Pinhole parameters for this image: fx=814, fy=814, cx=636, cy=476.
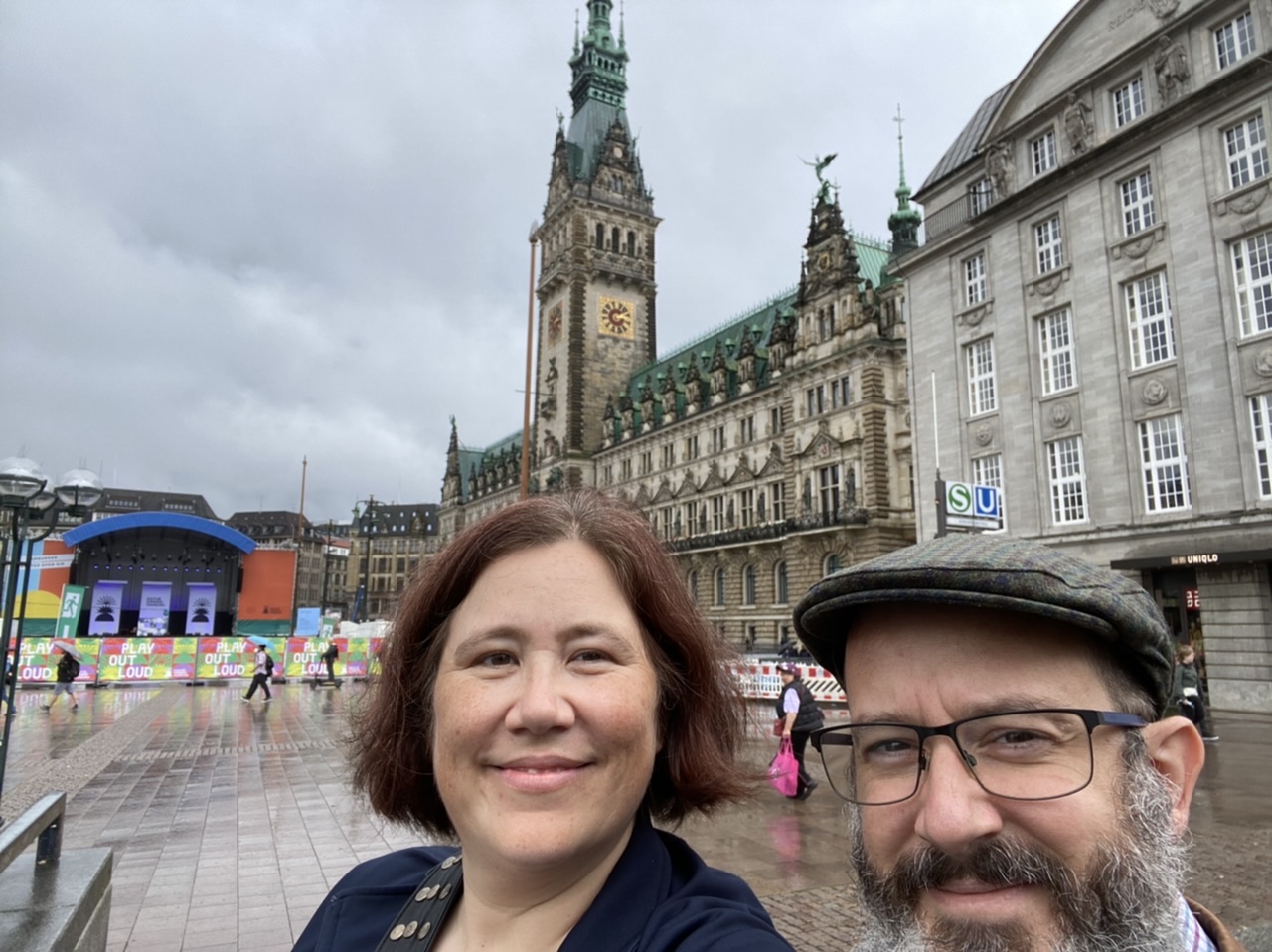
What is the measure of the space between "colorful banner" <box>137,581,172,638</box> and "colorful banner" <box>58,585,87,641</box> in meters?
11.1

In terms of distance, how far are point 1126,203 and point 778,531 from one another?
85.8 feet

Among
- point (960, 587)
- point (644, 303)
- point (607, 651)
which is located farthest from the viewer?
point (644, 303)

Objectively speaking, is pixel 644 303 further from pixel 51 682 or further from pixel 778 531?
pixel 51 682

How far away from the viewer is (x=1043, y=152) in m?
25.5

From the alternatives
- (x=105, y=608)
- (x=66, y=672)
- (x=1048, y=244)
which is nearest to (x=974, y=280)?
(x=1048, y=244)

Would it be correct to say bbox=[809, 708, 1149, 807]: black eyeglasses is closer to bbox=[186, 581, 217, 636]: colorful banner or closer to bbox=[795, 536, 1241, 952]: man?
bbox=[795, 536, 1241, 952]: man

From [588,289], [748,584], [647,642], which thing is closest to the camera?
[647,642]

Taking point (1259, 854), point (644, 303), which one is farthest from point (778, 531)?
point (1259, 854)

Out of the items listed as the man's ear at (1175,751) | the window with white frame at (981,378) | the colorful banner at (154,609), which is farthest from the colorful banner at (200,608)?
the man's ear at (1175,751)

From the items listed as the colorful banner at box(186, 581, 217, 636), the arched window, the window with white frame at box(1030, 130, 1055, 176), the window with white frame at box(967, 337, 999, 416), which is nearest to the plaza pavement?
the window with white frame at box(967, 337, 999, 416)

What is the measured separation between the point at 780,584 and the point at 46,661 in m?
34.5

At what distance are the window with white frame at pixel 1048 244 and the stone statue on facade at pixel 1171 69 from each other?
4.02 metres

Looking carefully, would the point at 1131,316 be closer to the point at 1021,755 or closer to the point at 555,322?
the point at 1021,755

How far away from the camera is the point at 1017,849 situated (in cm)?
141
